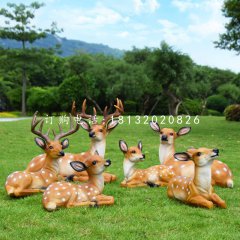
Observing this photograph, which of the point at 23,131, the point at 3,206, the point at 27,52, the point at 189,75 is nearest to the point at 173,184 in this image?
the point at 3,206

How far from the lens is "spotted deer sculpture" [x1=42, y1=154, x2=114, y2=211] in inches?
221

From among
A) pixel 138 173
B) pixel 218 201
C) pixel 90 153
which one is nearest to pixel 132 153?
pixel 138 173

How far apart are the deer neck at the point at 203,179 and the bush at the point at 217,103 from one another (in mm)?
39134

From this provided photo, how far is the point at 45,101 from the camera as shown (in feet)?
132

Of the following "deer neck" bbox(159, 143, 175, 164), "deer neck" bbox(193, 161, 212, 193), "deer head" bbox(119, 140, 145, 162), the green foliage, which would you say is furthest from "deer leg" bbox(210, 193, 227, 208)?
the green foliage

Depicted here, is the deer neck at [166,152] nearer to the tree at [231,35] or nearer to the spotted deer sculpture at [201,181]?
the spotted deer sculpture at [201,181]

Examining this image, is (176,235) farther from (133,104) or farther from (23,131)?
(133,104)

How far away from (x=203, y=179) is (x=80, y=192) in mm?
1651

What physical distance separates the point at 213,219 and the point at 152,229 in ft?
2.81

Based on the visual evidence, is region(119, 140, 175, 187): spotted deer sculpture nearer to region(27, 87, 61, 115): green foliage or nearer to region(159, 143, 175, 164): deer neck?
region(159, 143, 175, 164): deer neck

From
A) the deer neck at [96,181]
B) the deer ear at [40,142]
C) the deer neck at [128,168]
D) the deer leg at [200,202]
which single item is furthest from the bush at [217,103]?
the deer neck at [96,181]

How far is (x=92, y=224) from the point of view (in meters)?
5.02

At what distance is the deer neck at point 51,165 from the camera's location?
21.5ft

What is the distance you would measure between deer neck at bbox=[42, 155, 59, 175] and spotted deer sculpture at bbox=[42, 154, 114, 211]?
34.4 inches
